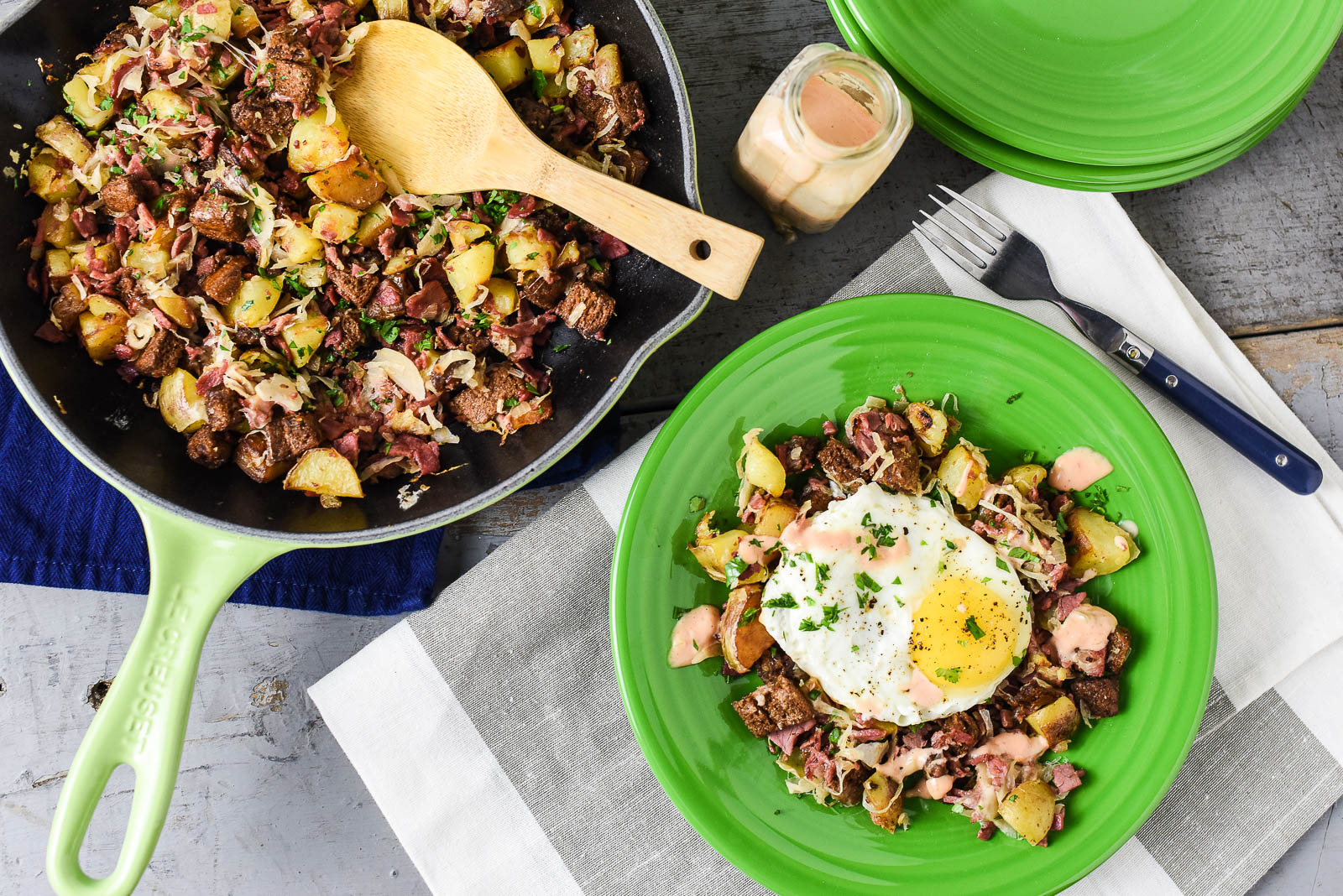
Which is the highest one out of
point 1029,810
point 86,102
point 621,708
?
point 86,102

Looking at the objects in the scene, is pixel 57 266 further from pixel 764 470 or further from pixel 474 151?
pixel 764 470

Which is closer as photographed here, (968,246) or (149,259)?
(149,259)

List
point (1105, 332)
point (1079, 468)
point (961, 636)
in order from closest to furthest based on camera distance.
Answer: point (961, 636) → point (1079, 468) → point (1105, 332)

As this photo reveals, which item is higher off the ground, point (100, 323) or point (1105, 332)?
point (1105, 332)

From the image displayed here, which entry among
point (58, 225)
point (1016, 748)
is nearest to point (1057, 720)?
point (1016, 748)

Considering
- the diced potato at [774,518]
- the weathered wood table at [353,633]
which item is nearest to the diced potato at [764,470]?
the diced potato at [774,518]

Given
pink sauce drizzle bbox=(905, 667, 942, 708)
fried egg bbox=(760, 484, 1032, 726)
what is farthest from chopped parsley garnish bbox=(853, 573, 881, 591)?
pink sauce drizzle bbox=(905, 667, 942, 708)
